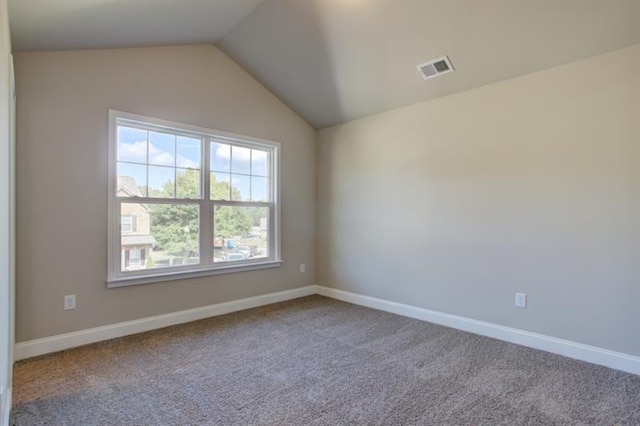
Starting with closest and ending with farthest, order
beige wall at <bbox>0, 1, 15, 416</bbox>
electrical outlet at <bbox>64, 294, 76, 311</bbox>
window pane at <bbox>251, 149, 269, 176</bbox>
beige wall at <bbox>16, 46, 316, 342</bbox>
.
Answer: beige wall at <bbox>0, 1, 15, 416</bbox>
beige wall at <bbox>16, 46, 316, 342</bbox>
electrical outlet at <bbox>64, 294, 76, 311</bbox>
window pane at <bbox>251, 149, 269, 176</bbox>

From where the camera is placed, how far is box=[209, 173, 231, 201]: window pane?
3959mm

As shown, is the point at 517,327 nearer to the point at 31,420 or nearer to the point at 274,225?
the point at 274,225

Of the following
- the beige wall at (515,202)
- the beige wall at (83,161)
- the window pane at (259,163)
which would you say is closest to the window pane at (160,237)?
the beige wall at (83,161)

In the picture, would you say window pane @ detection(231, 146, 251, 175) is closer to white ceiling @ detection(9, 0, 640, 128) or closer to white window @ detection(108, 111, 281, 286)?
white window @ detection(108, 111, 281, 286)

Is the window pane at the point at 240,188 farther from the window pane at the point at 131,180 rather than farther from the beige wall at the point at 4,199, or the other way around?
the beige wall at the point at 4,199

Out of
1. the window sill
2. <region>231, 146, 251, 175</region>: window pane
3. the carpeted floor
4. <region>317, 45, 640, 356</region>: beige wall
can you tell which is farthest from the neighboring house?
<region>317, 45, 640, 356</region>: beige wall

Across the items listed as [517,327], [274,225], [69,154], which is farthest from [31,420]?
[517,327]

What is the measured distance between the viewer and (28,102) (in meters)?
2.77

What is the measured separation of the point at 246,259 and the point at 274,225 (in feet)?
1.90

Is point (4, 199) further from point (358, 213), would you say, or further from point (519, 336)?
point (519, 336)

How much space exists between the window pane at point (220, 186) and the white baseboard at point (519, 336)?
2.06m

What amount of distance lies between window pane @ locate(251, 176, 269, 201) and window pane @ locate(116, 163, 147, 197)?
128 centimetres

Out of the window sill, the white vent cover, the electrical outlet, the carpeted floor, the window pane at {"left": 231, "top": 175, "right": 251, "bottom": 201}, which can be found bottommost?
the carpeted floor

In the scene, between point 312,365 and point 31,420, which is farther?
point 312,365
